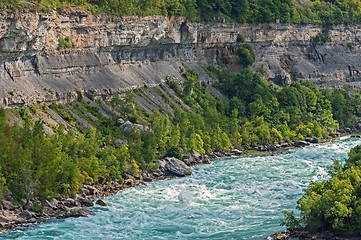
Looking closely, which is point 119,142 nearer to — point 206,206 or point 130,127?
point 130,127

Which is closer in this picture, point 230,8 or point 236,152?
point 236,152

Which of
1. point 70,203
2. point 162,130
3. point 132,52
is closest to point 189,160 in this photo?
point 162,130

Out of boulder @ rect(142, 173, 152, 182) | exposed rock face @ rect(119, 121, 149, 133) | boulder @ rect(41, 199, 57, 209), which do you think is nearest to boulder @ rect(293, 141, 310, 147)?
exposed rock face @ rect(119, 121, 149, 133)

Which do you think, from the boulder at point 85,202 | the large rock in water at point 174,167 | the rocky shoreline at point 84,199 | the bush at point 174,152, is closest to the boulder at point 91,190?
the rocky shoreline at point 84,199

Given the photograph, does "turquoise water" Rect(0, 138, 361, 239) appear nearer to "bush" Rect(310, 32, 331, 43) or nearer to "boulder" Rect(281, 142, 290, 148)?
"boulder" Rect(281, 142, 290, 148)

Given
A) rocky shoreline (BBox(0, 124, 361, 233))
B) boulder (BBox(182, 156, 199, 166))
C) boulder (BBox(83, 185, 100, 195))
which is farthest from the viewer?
boulder (BBox(182, 156, 199, 166))

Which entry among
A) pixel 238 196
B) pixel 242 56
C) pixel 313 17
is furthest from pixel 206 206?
pixel 313 17

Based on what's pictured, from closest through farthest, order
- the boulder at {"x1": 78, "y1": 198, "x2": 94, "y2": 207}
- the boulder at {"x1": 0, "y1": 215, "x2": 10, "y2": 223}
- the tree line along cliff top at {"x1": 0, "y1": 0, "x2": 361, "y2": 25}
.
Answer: the boulder at {"x1": 0, "y1": 215, "x2": 10, "y2": 223} → the boulder at {"x1": 78, "y1": 198, "x2": 94, "y2": 207} → the tree line along cliff top at {"x1": 0, "y1": 0, "x2": 361, "y2": 25}
